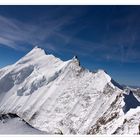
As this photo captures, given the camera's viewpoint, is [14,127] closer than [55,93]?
Yes

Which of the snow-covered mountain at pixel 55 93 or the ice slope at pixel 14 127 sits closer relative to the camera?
the ice slope at pixel 14 127

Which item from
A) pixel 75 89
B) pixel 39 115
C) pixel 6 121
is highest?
pixel 75 89

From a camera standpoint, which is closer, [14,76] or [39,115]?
[39,115]

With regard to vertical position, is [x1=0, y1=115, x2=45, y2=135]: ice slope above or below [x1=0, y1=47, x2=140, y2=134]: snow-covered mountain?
below

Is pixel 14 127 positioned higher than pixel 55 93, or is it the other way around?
pixel 55 93

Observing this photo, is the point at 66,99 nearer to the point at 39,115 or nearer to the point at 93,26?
the point at 39,115

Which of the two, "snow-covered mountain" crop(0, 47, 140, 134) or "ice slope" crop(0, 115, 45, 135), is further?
"snow-covered mountain" crop(0, 47, 140, 134)

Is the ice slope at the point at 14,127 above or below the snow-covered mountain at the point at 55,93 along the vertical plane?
below

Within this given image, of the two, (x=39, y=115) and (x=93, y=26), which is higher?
(x=39, y=115)

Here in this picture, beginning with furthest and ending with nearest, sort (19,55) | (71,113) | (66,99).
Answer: (66,99) → (71,113) → (19,55)
